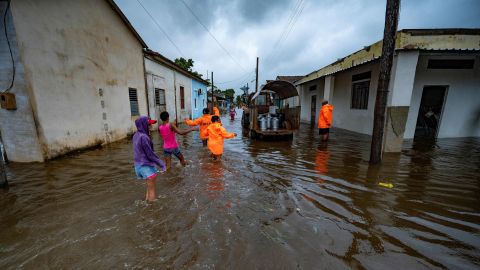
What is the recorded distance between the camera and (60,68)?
6.01 metres

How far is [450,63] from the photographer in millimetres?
8266

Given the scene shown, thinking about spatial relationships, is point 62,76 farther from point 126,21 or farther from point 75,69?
point 126,21

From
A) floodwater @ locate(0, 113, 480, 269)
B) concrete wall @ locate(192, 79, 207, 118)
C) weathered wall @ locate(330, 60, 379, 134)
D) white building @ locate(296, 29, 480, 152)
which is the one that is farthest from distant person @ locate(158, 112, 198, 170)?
concrete wall @ locate(192, 79, 207, 118)

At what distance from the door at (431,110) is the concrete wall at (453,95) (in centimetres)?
23

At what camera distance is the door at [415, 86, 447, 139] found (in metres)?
8.87

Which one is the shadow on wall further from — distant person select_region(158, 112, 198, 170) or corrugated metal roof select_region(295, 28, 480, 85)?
distant person select_region(158, 112, 198, 170)

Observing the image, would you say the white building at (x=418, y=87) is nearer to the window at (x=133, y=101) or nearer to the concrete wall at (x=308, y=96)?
the concrete wall at (x=308, y=96)

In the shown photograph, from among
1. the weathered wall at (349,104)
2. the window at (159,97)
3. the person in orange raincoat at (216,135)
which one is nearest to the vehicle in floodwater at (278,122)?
the person in orange raincoat at (216,135)

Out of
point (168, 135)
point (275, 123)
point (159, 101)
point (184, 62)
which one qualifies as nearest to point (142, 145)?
point (168, 135)

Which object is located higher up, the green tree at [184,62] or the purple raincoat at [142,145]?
the green tree at [184,62]

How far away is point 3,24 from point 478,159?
13.0 m

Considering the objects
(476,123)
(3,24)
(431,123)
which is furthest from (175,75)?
(476,123)

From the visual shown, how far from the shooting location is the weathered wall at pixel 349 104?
9539mm

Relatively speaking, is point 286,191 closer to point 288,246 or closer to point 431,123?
point 288,246
